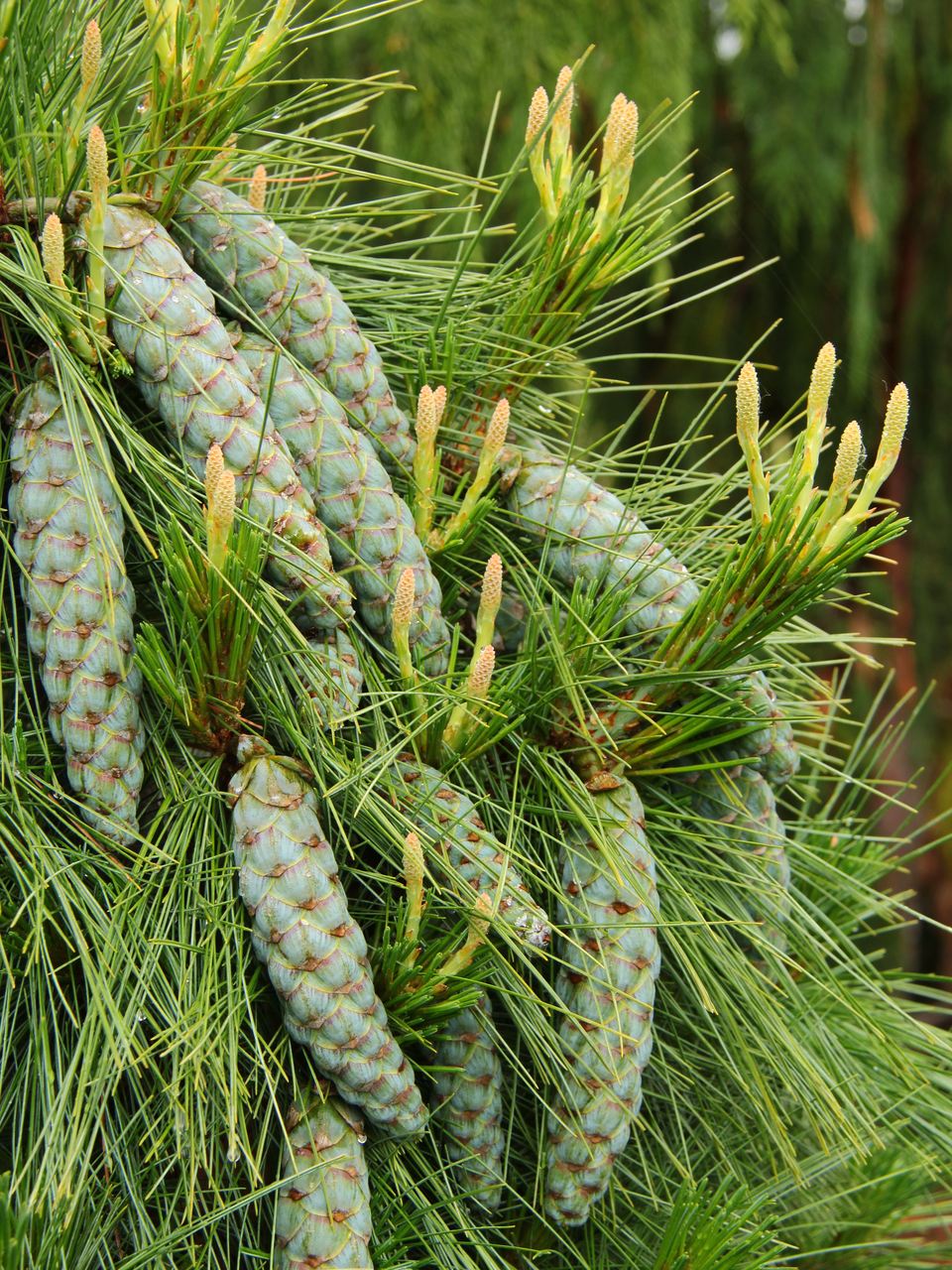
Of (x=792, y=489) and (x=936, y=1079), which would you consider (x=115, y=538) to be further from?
(x=936, y=1079)

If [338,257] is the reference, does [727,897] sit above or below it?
below

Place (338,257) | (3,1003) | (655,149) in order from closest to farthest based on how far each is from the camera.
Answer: (3,1003) < (338,257) < (655,149)

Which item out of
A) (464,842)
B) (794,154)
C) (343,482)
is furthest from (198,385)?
(794,154)

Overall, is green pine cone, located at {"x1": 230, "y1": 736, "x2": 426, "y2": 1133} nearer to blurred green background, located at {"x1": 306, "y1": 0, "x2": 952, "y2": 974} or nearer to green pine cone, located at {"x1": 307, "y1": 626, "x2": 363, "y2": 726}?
green pine cone, located at {"x1": 307, "y1": 626, "x2": 363, "y2": 726}

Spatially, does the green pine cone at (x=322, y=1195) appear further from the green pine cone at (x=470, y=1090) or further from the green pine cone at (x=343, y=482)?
the green pine cone at (x=343, y=482)

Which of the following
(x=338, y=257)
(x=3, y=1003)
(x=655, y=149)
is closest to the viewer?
(x=3, y=1003)

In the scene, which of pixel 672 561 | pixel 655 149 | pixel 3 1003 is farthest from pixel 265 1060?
pixel 655 149

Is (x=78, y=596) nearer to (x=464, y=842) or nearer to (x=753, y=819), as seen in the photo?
(x=464, y=842)
